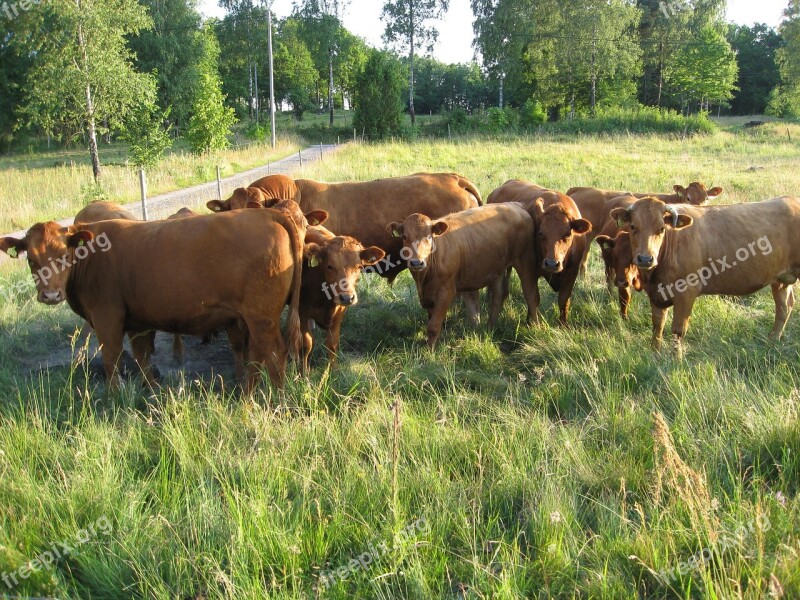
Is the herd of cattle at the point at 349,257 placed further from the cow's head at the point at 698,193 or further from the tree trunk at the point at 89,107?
the tree trunk at the point at 89,107

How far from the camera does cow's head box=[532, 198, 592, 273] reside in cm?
762

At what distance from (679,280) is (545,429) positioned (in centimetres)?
329

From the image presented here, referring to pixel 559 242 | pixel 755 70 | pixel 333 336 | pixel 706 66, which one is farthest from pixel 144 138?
pixel 755 70

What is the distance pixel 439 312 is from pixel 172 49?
45450 mm

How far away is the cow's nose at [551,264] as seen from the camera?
7.52 metres

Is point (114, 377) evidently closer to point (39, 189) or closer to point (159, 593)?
point (159, 593)

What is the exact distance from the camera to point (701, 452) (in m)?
4.09

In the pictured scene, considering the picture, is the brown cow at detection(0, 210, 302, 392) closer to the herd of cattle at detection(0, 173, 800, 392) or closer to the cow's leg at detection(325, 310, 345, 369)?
the herd of cattle at detection(0, 173, 800, 392)

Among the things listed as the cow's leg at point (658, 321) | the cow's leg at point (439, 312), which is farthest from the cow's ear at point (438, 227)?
the cow's leg at point (658, 321)

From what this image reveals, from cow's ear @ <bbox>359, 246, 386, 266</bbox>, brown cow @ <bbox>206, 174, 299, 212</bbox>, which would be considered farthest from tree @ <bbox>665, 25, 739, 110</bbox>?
cow's ear @ <bbox>359, 246, 386, 266</bbox>

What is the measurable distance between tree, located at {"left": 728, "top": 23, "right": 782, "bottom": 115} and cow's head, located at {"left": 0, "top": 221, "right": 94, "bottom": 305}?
237 feet

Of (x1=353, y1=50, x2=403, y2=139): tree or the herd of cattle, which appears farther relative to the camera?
(x1=353, y1=50, x2=403, y2=139): tree

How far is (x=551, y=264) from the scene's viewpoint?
7.53 m

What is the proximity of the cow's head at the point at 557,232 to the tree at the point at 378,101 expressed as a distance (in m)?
37.1
